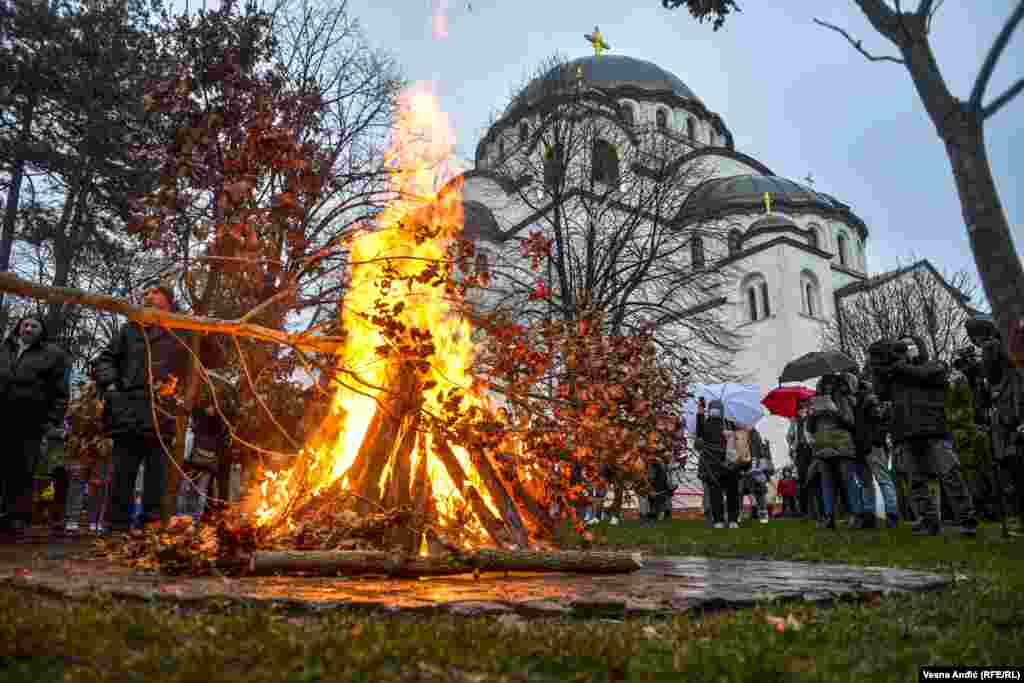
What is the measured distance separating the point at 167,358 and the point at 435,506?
148 inches

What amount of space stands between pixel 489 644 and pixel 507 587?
1542 mm

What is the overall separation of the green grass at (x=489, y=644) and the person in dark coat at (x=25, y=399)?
16.1ft

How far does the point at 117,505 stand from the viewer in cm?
709

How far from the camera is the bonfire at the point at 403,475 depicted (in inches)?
183

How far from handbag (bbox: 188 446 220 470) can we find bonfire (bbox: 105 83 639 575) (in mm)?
4088

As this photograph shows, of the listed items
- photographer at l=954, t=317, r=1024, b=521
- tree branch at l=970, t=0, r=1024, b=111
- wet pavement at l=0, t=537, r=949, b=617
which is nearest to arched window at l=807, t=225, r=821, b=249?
photographer at l=954, t=317, r=1024, b=521

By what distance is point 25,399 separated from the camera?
7.70 meters

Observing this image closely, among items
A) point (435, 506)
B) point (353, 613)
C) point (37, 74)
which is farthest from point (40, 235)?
point (353, 613)

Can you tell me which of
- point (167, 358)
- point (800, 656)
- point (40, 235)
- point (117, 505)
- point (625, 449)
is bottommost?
point (800, 656)

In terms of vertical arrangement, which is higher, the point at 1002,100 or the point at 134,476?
the point at 1002,100

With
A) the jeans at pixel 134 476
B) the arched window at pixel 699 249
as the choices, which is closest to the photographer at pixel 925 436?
the jeans at pixel 134 476

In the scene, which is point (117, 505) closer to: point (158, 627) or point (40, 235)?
point (158, 627)

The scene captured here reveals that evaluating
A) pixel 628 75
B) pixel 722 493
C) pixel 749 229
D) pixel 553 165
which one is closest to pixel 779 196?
pixel 749 229

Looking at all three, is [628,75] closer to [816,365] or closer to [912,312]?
[912,312]
